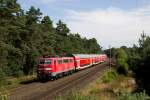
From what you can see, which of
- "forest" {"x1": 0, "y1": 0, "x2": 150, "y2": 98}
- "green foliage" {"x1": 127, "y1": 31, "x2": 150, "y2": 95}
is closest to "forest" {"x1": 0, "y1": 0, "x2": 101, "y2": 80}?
"forest" {"x1": 0, "y1": 0, "x2": 150, "y2": 98}

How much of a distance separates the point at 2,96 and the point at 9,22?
39.8 m

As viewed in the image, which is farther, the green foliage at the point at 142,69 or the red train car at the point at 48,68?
the red train car at the point at 48,68

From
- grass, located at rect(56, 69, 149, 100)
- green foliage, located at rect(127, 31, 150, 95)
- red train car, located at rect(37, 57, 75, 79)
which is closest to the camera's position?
grass, located at rect(56, 69, 149, 100)

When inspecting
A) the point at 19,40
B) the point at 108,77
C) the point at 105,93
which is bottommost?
the point at 105,93

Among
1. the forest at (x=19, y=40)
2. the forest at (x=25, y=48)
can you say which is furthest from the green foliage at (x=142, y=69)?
the forest at (x=19, y=40)

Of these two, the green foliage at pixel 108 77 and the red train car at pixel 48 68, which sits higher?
the red train car at pixel 48 68

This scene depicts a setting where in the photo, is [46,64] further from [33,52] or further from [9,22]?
[33,52]

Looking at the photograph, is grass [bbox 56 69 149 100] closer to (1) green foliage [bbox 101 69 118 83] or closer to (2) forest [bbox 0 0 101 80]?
(1) green foliage [bbox 101 69 118 83]

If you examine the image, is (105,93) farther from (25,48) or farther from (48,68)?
(25,48)

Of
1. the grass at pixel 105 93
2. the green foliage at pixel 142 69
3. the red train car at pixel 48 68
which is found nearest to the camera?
the grass at pixel 105 93

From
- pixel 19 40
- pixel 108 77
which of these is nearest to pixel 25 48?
pixel 19 40

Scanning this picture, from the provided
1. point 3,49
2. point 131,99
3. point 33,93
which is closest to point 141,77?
point 33,93

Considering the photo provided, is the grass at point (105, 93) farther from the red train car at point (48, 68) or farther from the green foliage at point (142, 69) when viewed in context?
the red train car at point (48, 68)

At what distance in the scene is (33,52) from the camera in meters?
60.8
